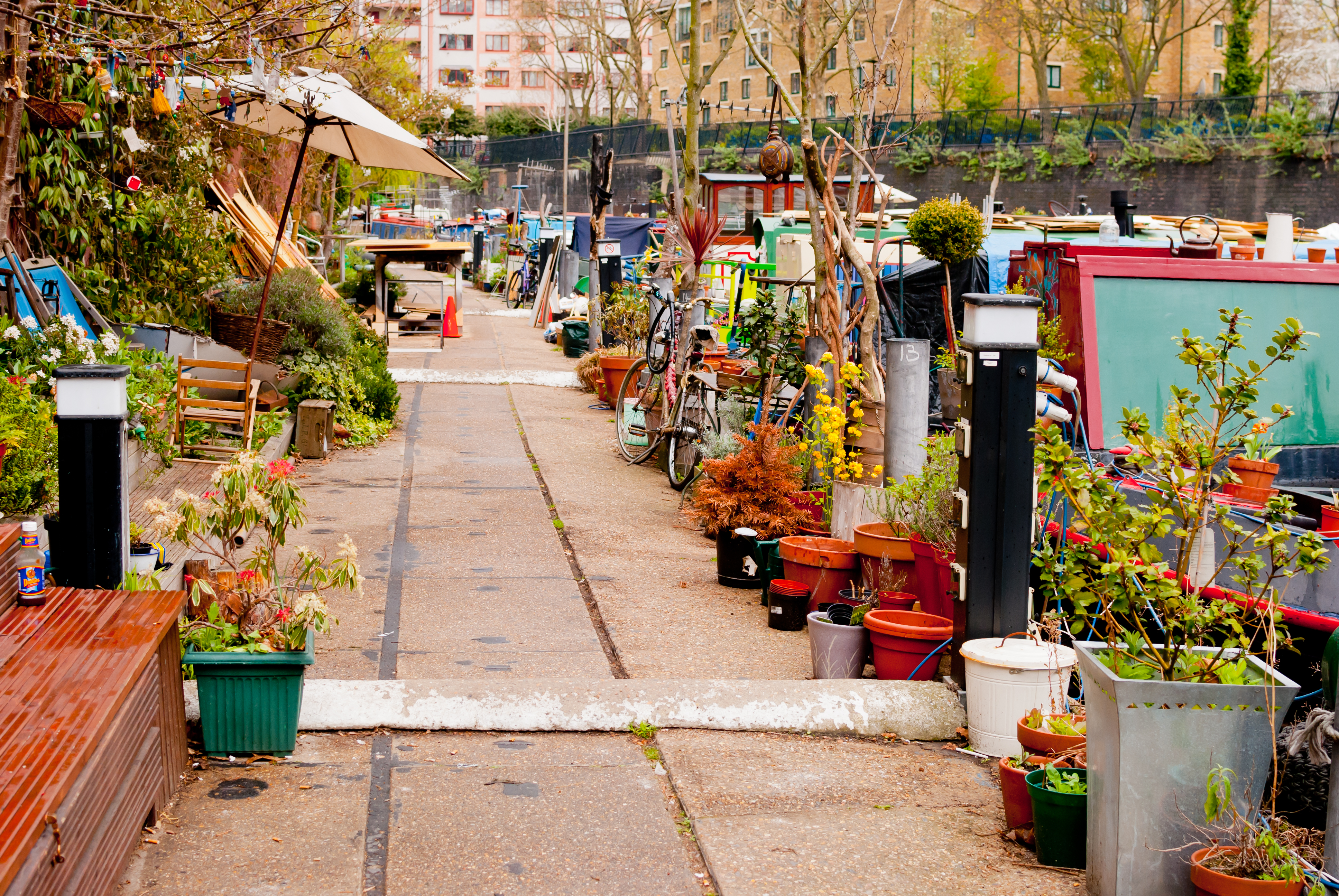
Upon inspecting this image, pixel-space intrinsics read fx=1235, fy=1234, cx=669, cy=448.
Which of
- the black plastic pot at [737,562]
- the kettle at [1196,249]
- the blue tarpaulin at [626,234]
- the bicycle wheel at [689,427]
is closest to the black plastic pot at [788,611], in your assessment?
the black plastic pot at [737,562]

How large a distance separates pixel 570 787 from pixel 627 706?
65 cm

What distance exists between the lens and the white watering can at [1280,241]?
36.5 feet

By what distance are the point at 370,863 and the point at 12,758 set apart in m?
1.15

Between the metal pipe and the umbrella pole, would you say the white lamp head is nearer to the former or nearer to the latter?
the metal pipe

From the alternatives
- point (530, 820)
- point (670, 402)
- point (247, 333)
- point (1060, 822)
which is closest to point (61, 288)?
point (247, 333)

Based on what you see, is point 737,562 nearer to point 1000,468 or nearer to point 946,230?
point 1000,468

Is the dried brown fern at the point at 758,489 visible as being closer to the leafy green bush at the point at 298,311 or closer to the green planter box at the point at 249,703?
the green planter box at the point at 249,703

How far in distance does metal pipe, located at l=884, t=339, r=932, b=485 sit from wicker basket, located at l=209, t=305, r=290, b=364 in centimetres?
548

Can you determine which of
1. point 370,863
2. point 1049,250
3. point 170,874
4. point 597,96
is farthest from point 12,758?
point 597,96

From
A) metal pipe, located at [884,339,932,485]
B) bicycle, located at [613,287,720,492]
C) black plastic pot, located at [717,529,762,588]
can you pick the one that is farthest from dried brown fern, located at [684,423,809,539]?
bicycle, located at [613,287,720,492]

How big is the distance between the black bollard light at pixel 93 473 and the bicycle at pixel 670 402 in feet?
16.5

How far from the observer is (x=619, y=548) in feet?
26.0

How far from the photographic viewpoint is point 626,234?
29281 millimetres

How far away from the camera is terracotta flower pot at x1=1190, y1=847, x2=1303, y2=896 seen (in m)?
3.24
